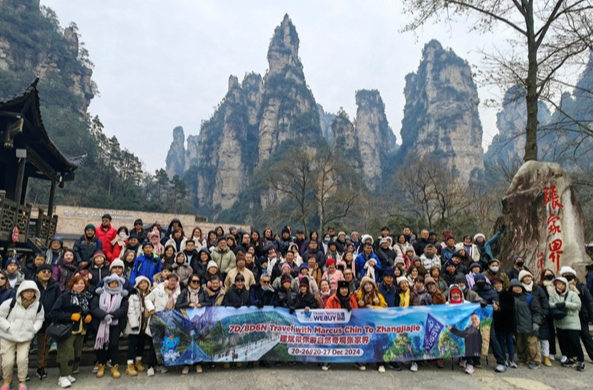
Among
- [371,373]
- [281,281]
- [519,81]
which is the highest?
[519,81]

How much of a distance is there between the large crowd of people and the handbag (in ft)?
0.04

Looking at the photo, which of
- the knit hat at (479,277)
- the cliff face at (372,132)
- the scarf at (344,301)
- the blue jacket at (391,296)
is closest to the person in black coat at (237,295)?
the scarf at (344,301)

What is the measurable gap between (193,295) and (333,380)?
2056 mm

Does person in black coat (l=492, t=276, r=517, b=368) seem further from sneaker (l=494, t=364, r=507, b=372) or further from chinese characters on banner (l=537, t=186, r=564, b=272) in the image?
chinese characters on banner (l=537, t=186, r=564, b=272)

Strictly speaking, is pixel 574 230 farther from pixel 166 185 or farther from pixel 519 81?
pixel 166 185

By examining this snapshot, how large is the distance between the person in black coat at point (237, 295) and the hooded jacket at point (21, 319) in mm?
2079

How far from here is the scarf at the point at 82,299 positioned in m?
4.36

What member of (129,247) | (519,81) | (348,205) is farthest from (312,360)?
(348,205)

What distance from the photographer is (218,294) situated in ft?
16.3

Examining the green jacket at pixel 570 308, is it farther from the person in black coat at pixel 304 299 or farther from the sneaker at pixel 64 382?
the sneaker at pixel 64 382

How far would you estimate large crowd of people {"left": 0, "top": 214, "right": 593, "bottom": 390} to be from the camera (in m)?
4.26

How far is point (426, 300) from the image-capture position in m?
5.15

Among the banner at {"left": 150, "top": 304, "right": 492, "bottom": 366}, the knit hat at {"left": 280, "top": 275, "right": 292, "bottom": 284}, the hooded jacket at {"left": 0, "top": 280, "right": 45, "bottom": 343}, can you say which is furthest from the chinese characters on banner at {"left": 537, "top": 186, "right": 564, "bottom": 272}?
the hooded jacket at {"left": 0, "top": 280, "right": 45, "bottom": 343}

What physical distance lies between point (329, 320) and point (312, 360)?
0.54m
